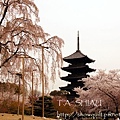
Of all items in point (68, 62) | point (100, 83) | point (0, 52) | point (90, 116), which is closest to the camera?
point (0, 52)

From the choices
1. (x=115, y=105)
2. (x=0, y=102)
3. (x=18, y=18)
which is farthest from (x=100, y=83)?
(x=18, y=18)

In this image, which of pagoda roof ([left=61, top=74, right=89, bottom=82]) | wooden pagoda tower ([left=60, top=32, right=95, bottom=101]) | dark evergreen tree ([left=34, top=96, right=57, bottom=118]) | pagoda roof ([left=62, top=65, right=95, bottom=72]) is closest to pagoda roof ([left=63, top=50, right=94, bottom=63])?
wooden pagoda tower ([left=60, top=32, right=95, bottom=101])

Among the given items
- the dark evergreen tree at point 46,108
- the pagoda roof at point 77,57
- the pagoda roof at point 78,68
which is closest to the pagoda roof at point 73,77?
the pagoda roof at point 78,68

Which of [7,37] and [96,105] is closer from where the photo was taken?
[7,37]

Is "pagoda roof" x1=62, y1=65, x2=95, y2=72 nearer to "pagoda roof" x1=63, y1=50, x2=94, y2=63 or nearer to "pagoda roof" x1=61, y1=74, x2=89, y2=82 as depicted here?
"pagoda roof" x1=61, y1=74, x2=89, y2=82

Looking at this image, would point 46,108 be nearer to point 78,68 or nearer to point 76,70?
point 78,68

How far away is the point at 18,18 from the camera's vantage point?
31.7 ft

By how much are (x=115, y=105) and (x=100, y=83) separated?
7.17 ft

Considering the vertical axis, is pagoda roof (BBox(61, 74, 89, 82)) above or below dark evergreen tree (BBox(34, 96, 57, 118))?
above

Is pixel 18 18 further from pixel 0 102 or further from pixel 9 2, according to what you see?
pixel 0 102

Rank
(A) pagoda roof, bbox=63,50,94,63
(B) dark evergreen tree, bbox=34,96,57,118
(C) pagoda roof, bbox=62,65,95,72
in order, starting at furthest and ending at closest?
(A) pagoda roof, bbox=63,50,94,63 < (C) pagoda roof, bbox=62,65,95,72 < (B) dark evergreen tree, bbox=34,96,57,118

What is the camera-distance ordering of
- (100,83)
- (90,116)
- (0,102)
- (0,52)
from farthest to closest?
(90,116), (100,83), (0,102), (0,52)

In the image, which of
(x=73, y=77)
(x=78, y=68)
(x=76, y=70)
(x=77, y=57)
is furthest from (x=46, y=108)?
(x=77, y=57)

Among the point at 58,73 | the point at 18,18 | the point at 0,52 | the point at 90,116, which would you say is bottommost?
the point at 90,116
